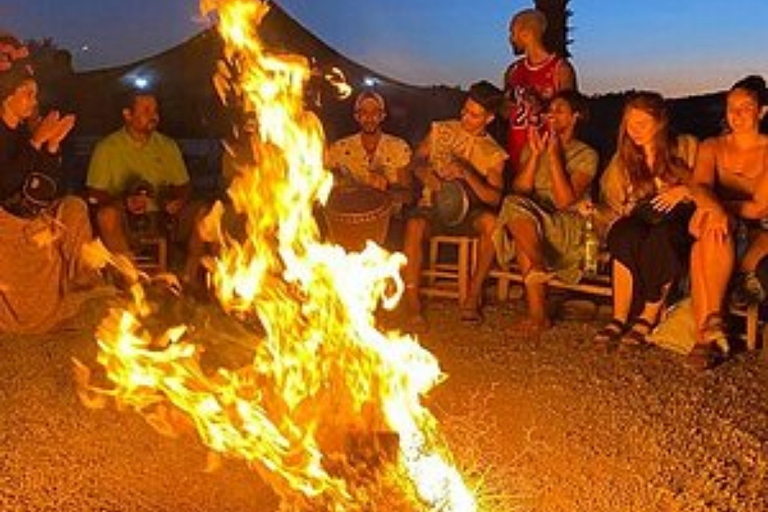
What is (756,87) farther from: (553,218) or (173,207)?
(173,207)

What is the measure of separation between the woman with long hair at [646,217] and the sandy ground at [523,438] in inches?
13.7

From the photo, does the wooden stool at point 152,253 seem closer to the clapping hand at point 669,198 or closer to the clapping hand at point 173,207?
the clapping hand at point 173,207

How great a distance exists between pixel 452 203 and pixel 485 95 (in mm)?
807

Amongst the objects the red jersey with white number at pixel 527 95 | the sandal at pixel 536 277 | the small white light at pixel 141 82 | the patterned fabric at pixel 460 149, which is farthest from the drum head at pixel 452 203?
the small white light at pixel 141 82

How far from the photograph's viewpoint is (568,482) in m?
4.92

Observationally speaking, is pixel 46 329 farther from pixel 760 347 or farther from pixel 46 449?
pixel 760 347

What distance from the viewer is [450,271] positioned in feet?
29.0

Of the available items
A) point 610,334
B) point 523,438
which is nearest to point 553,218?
point 610,334

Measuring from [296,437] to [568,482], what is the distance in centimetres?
123

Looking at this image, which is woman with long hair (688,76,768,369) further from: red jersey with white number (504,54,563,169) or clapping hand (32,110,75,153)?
clapping hand (32,110,75,153)

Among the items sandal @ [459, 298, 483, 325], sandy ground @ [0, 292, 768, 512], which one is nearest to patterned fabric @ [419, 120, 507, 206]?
sandal @ [459, 298, 483, 325]

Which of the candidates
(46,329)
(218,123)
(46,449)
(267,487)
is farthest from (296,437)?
(218,123)

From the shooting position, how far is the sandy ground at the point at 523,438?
477cm

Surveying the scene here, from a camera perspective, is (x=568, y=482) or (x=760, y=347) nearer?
(x=568, y=482)
